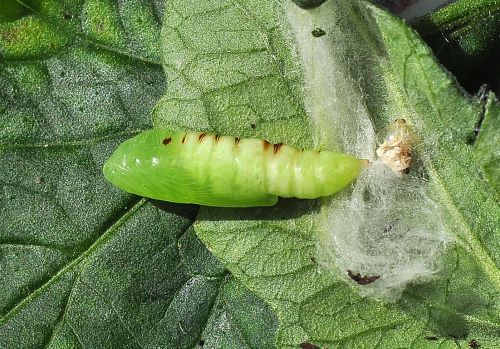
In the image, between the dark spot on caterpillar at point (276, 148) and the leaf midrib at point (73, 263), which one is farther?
the leaf midrib at point (73, 263)

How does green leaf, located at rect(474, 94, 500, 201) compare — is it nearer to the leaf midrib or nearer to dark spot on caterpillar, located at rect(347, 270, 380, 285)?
dark spot on caterpillar, located at rect(347, 270, 380, 285)

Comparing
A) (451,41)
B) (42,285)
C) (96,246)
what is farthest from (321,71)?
(42,285)

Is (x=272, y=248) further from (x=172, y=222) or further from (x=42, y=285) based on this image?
(x=42, y=285)

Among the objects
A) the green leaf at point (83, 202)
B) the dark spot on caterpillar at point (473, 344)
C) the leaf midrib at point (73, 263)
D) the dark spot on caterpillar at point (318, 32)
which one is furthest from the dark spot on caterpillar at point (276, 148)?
the dark spot on caterpillar at point (473, 344)

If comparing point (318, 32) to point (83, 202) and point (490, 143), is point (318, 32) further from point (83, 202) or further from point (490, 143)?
point (83, 202)

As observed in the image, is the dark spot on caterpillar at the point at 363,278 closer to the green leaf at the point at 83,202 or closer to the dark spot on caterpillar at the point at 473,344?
the dark spot on caterpillar at the point at 473,344

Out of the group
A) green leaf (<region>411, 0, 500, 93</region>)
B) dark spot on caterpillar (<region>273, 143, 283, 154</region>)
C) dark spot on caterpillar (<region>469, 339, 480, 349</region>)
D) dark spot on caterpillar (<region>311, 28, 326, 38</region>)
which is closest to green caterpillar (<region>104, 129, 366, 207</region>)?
dark spot on caterpillar (<region>273, 143, 283, 154</region>)
